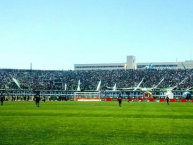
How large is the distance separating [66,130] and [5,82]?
10594 centimetres

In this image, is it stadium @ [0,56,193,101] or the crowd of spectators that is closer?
stadium @ [0,56,193,101]

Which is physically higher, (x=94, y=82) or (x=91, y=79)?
(x=91, y=79)

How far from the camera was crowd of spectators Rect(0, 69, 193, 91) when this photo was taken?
4700 inches

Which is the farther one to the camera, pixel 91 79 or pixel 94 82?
pixel 91 79

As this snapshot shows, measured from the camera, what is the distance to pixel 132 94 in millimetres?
109688

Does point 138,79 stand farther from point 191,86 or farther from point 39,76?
point 39,76

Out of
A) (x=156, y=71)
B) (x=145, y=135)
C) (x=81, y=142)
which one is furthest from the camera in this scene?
(x=156, y=71)

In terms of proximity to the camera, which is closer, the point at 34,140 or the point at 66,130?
the point at 34,140

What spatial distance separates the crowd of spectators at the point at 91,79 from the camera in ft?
392

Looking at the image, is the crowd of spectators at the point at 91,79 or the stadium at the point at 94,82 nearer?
the stadium at the point at 94,82

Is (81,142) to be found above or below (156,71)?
below

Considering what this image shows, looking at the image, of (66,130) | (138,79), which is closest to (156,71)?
(138,79)

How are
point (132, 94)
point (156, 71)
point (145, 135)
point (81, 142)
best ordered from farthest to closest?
point (156, 71) → point (132, 94) → point (145, 135) → point (81, 142)

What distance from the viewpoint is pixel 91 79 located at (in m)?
128
